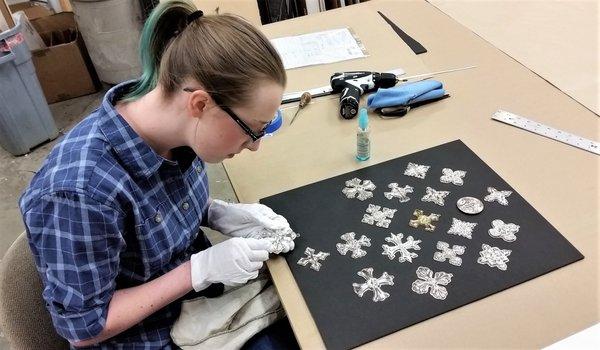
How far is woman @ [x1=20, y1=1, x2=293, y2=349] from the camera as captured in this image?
0.88m

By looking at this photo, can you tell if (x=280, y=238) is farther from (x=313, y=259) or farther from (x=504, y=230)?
(x=504, y=230)

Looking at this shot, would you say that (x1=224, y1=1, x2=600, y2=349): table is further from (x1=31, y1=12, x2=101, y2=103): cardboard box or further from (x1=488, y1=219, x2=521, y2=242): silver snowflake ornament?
(x1=31, y1=12, x2=101, y2=103): cardboard box

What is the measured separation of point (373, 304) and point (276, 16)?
2.50 meters

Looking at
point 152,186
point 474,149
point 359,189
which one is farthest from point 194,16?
point 474,149

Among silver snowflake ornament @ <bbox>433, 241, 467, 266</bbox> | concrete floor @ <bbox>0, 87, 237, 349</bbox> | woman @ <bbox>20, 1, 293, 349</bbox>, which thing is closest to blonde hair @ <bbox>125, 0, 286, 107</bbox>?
woman @ <bbox>20, 1, 293, 349</bbox>

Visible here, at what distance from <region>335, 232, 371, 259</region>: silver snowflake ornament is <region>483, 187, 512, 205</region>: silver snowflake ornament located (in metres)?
0.33

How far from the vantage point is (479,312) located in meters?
0.93

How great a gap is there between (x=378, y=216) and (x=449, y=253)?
0.19 metres

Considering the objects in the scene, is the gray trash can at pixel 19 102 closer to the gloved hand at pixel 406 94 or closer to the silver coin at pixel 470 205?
the gloved hand at pixel 406 94

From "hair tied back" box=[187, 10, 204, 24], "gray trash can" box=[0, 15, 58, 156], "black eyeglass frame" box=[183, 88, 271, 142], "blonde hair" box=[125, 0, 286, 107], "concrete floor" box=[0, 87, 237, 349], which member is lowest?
"concrete floor" box=[0, 87, 237, 349]

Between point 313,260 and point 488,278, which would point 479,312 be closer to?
point 488,278

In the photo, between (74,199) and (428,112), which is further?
(428,112)

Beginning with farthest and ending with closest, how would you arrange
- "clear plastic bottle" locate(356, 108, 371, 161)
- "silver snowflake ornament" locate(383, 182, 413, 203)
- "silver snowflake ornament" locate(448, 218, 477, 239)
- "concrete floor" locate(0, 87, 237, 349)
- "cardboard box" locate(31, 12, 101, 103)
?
1. "cardboard box" locate(31, 12, 101, 103)
2. "concrete floor" locate(0, 87, 237, 349)
3. "clear plastic bottle" locate(356, 108, 371, 161)
4. "silver snowflake ornament" locate(383, 182, 413, 203)
5. "silver snowflake ornament" locate(448, 218, 477, 239)

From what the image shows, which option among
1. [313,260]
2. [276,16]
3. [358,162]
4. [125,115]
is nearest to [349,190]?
[358,162]
